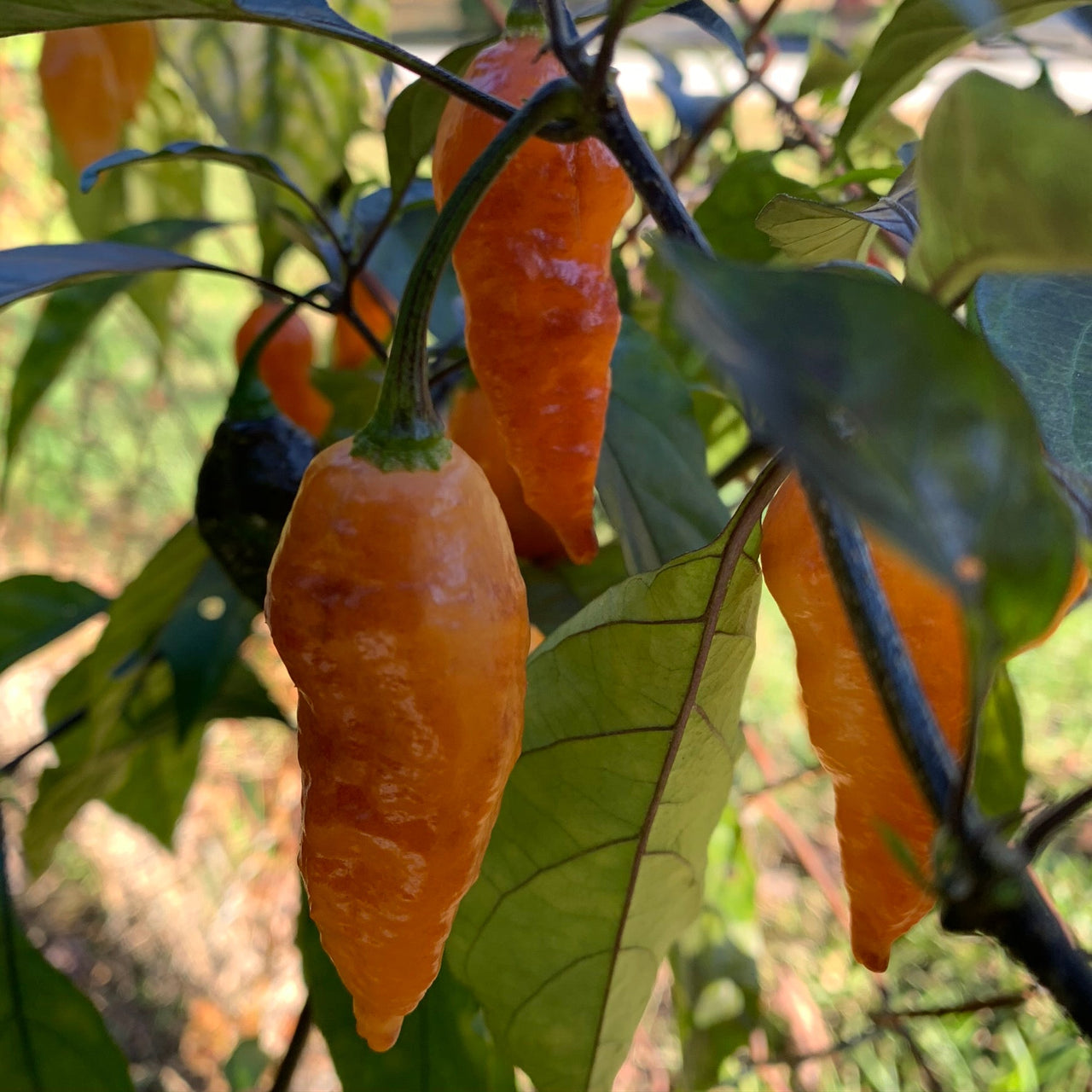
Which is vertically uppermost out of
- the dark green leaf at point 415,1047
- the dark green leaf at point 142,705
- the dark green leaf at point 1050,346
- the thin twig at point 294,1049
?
the dark green leaf at point 1050,346

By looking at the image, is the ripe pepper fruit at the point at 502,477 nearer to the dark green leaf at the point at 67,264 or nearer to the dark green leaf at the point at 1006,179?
the dark green leaf at the point at 67,264

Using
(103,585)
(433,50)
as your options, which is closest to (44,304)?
(103,585)

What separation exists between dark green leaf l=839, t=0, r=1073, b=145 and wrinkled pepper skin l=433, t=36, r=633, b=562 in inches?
3.6

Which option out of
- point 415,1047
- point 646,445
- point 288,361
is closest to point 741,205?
point 646,445

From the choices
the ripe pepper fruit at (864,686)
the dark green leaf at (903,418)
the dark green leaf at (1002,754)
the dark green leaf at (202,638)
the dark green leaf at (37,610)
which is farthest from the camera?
the dark green leaf at (37,610)

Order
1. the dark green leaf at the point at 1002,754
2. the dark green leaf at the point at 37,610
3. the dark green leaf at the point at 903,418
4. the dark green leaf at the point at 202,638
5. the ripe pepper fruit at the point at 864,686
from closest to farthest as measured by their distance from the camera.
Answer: the dark green leaf at the point at 903,418
the ripe pepper fruit at the point at 864,686
the dark green leaf at the point at 1002,754
the dark green leaf at the point at 202,638
the dark green leaf at the point at 37,610

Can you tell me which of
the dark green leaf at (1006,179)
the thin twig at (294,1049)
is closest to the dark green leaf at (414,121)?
the dark green leaf at (1006,179)

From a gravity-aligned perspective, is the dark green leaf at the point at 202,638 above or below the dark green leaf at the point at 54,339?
below

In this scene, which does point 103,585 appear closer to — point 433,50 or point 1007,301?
point 433,50

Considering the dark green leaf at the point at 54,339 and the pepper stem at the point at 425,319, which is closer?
the pepper stem at the point at 425,319

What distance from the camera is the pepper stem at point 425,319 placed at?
0.19 metres

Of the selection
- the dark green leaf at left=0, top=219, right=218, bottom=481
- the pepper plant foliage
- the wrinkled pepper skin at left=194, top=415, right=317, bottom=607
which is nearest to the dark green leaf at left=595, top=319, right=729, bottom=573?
the pepper plant foliage

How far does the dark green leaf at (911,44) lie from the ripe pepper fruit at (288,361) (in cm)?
27

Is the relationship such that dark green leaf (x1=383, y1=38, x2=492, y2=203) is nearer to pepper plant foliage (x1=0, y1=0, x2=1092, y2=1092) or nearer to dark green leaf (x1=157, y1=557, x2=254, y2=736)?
pepper plant foliage (x1=0, y1=0, x2=1092, y2=1092)
